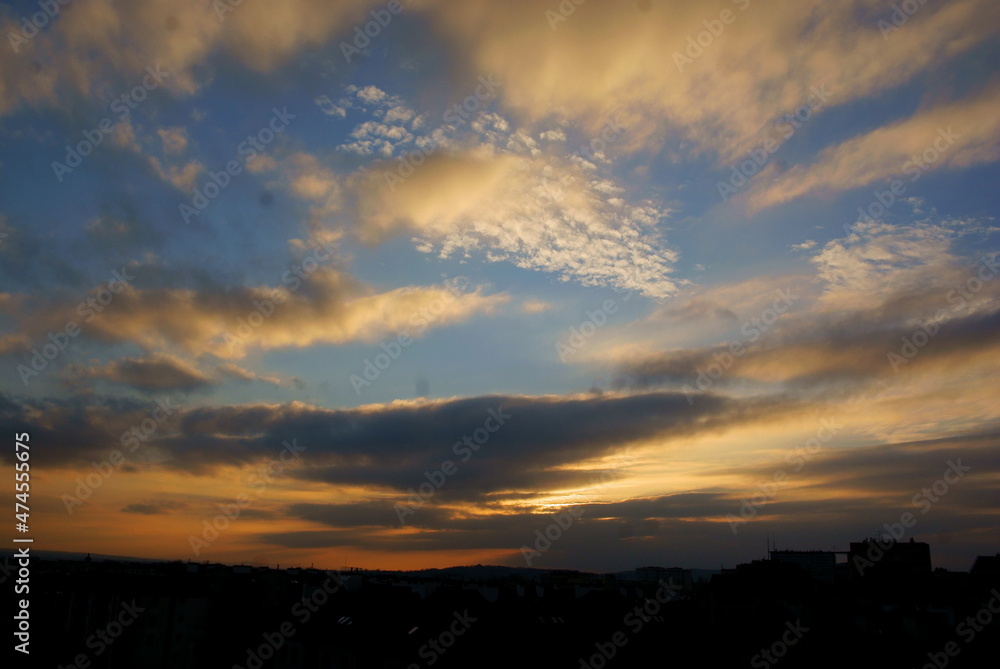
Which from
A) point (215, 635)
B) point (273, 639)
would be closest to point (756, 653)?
point (273, 639)

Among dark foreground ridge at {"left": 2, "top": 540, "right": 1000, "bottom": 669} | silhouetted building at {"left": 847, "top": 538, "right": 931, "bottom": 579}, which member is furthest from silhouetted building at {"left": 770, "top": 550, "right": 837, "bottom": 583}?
dark foreground ridge at {"left": 2, "top": 540, "right": 1000, "bottom": 669}

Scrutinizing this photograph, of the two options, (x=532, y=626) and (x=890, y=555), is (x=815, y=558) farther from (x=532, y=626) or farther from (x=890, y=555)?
(x=532, y=626)

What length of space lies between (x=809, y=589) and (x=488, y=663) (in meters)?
36.1

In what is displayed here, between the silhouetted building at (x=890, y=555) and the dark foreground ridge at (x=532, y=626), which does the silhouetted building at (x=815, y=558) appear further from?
the dark foreground ridge at (x=532, y=626)

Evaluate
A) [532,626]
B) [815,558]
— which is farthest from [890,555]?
[532,626]

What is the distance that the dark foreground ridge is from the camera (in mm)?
49469

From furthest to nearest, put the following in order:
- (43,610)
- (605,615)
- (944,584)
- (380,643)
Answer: (43,610) → (944,584) → (605,615) → (380,643)

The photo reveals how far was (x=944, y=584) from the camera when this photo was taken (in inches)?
3105

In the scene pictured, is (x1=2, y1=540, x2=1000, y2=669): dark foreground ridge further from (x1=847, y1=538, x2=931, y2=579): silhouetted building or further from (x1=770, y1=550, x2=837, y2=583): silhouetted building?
(x1=770, y1=550, x2=837, y2=583): silhouetted building

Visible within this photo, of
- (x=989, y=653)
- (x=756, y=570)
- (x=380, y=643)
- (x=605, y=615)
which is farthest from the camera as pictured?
(x=756, y=570)

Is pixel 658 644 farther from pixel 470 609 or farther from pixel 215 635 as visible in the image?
pixel 215 635

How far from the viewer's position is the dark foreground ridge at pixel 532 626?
49.5 metres

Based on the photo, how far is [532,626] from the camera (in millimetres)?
54812

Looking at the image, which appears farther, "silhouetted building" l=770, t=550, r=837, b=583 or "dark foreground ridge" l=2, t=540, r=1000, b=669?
"silhouetted building" l=770, t=550, r=837, b=583
